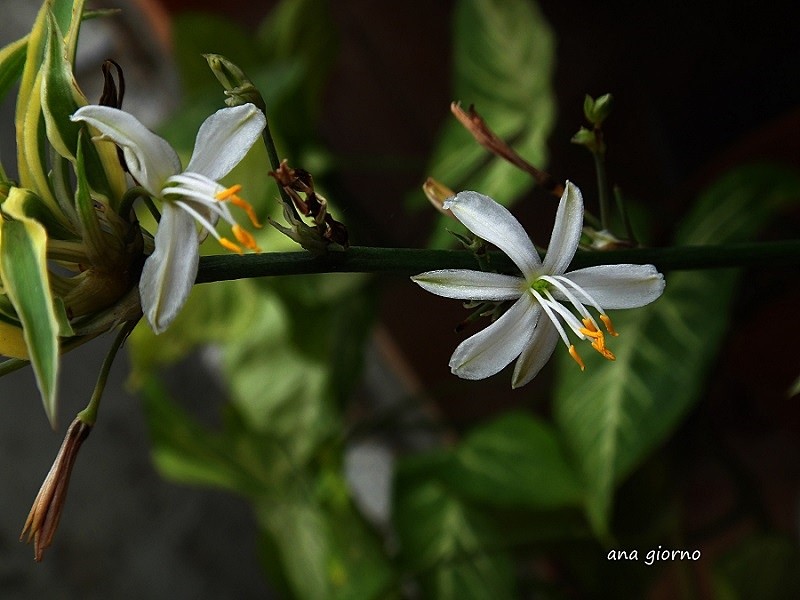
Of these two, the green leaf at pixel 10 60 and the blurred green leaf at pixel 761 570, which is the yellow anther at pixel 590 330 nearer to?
the green leaf at pixel 10 60

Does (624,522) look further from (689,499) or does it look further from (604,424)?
(604,424)

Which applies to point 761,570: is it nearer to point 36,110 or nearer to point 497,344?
point 497,344

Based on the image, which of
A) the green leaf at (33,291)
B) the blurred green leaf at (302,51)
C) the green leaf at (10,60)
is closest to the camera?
the green leaf at (33,291)

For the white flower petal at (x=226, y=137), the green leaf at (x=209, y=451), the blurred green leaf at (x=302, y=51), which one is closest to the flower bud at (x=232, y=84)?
the white flower petal at (x=226, y=137)

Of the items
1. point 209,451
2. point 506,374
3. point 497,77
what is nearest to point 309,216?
point 497,77

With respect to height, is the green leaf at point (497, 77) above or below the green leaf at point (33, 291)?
below

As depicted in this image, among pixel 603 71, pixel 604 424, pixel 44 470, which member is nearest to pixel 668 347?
pixel 604 424
